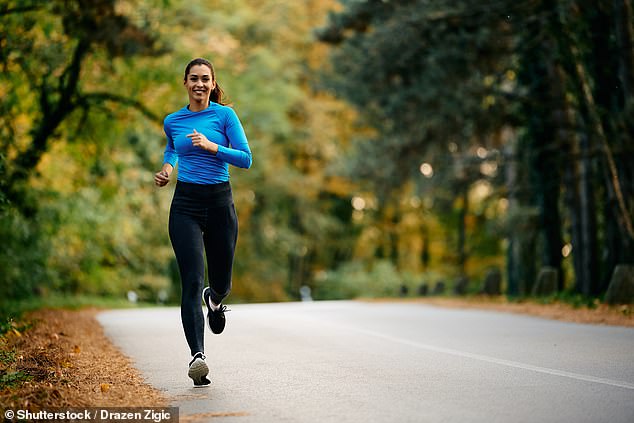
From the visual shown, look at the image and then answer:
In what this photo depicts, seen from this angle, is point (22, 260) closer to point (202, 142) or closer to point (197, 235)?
point (197, 235)

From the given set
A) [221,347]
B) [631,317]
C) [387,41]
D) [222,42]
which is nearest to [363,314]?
[631,317]

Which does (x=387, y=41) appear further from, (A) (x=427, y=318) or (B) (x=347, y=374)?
(B) (x=347, y=374)

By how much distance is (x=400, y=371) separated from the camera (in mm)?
7754

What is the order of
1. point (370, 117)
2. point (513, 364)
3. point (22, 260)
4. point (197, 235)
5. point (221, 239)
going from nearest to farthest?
point (197, 235)
point (221, 239)
point (513, 364)
point (22, 260)
point (370, 117)

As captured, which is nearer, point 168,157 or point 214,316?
point 168,157

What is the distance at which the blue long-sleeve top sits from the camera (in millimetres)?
7059

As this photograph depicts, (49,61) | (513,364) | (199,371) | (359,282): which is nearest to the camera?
(199,371)

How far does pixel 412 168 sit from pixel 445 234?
2658cm

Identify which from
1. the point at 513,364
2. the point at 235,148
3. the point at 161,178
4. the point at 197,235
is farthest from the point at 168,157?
the point at 513,364

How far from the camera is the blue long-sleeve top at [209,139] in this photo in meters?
7.06

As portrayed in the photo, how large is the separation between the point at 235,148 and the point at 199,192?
1.38 feet

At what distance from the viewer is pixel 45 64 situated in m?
17.3

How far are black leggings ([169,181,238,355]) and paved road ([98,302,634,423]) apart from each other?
1.72 ft

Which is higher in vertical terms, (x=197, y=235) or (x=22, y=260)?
(x=197, y=235)
